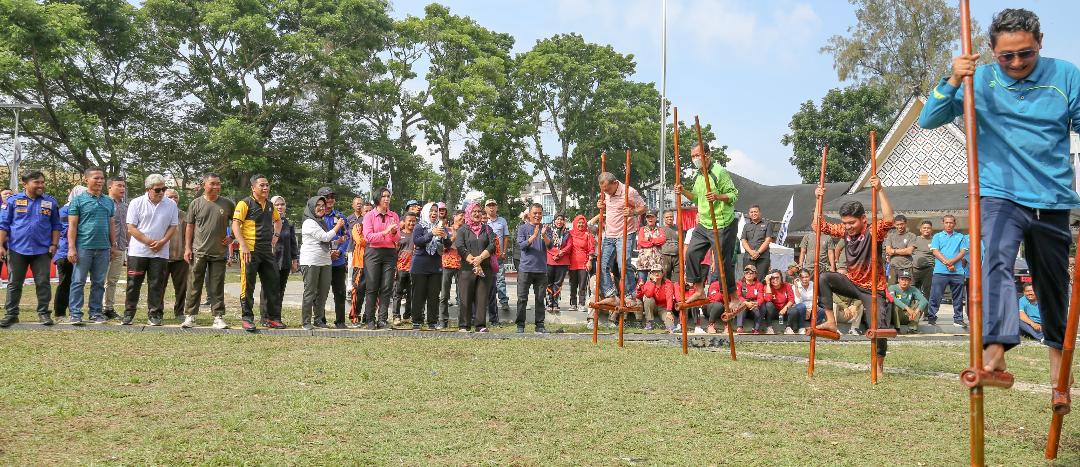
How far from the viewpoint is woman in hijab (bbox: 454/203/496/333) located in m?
12.0

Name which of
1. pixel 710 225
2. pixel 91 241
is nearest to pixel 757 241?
pixel 710 225

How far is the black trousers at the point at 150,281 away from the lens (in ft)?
37.4

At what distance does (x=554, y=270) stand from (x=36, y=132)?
28602 millimetres

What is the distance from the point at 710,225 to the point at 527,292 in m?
3.37

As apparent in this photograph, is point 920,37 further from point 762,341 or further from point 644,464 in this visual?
point 644,464

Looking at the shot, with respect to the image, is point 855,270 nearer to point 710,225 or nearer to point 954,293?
point 710,225

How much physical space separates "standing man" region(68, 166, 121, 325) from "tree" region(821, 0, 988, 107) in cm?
3668

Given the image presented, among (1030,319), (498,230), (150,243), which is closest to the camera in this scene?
(150,243)

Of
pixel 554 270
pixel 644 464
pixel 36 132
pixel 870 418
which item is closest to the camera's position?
pixel 644 464

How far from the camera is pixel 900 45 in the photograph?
1612 inches

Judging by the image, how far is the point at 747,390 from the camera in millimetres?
6852

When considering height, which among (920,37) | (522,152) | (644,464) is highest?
(920,37)

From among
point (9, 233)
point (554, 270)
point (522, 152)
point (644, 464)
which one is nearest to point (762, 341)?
point (554, 270)

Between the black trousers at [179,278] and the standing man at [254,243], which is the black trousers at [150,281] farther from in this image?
the standing man at [254,243]
